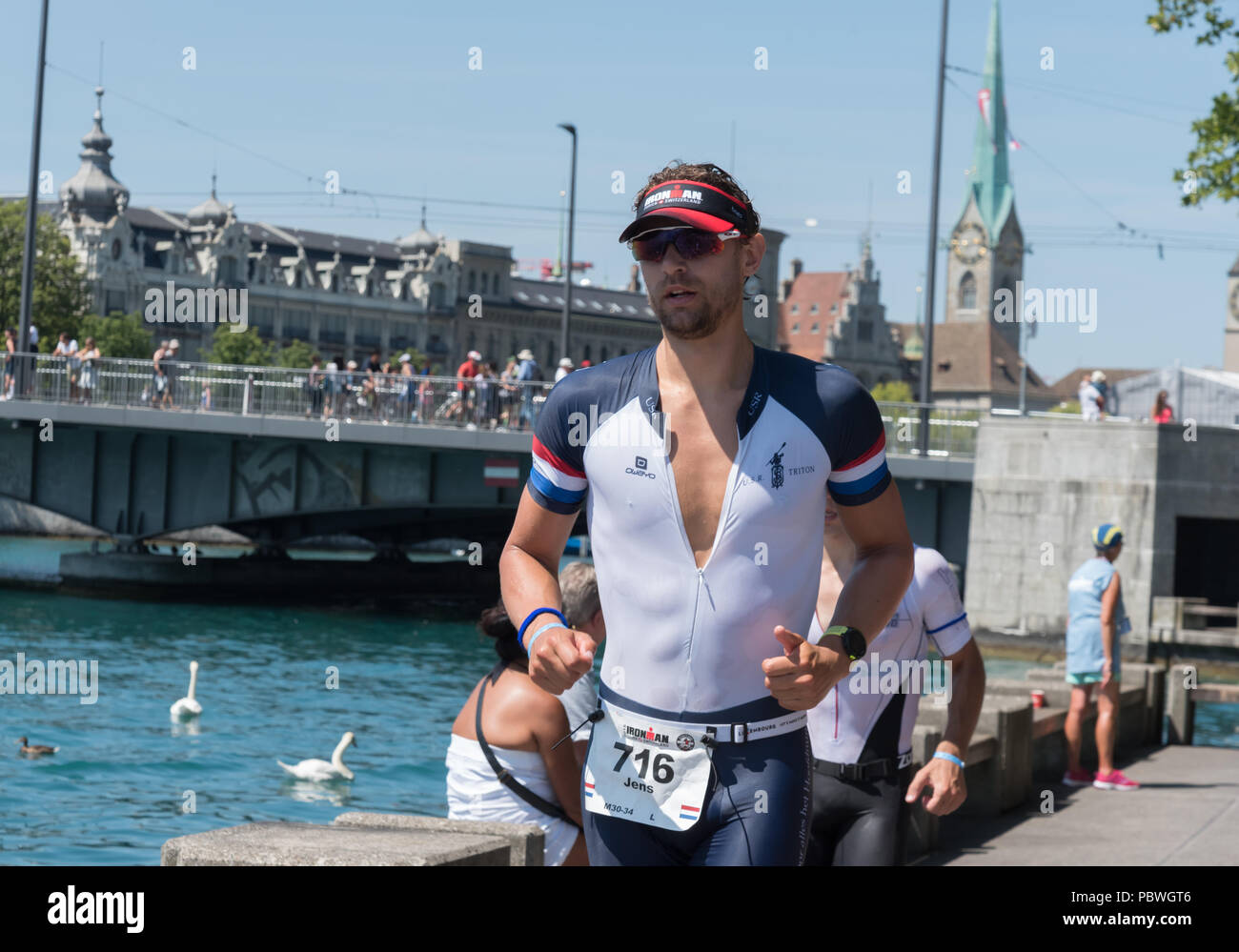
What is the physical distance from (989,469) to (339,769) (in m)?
17.4

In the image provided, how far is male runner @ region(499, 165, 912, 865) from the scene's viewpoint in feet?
11.2

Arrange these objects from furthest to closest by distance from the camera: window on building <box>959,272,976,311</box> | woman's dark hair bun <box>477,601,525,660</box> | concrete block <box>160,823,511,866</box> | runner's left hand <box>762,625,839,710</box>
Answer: window on building <box>959,272,976,311</box>, woman's dark hair bun <box>477,601,525,660</box>, concrete block <box>160,823,511,866</box>, runner's left hand <box>762,625,839,710</box>

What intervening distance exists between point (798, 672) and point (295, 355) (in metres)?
100

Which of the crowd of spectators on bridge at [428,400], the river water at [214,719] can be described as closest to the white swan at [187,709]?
the river water at [214,719]

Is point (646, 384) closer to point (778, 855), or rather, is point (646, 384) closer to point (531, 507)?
point (531, 507)

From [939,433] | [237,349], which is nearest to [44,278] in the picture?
[237,349]

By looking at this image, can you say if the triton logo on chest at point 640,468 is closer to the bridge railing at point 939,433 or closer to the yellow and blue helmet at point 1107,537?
the yellow and blue helmet at point 1107,537

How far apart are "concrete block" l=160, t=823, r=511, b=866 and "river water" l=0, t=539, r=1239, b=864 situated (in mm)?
8838

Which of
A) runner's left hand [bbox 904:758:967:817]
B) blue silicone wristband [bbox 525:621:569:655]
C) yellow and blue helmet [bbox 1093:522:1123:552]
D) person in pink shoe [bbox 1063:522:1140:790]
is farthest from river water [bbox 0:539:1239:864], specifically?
blue silicone wristband [bbox 525:621:569:655]

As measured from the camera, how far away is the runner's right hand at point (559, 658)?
3.31 m

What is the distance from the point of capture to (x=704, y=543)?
11.3 feet

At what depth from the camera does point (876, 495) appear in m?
3.56

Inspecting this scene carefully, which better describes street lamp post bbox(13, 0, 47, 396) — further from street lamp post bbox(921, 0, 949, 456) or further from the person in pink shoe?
the person in pink shoe
